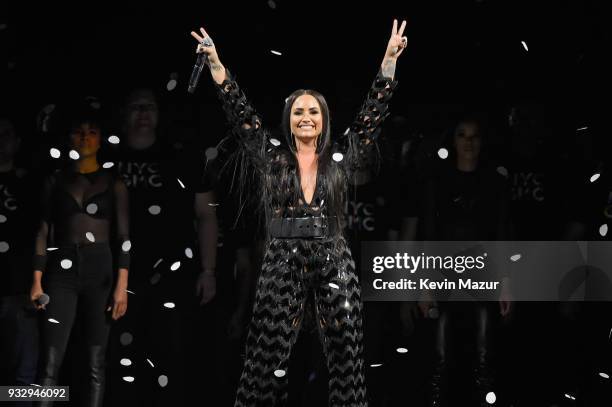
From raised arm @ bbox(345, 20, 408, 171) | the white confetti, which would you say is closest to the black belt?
raised arm @ bbox(345, 20, 408, 171)

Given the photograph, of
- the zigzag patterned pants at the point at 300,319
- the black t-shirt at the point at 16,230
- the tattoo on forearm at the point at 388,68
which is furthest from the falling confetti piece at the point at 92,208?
the tattoo on forearm at the point at 388,68

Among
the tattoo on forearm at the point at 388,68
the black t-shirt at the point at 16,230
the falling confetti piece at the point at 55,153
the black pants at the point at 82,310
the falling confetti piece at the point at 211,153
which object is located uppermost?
the tattoo on forearm at the point at 388,68

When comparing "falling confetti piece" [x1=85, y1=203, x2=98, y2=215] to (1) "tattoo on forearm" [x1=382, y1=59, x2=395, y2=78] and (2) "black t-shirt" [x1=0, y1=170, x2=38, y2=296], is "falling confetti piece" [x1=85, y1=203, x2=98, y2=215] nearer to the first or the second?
(2) "black t-shirt" [x1=0, y1=170, x2=38, y2=296]

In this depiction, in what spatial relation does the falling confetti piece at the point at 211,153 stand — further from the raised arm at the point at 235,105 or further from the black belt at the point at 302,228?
the black belt at the point at 302,228

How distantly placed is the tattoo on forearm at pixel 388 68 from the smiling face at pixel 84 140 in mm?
1510

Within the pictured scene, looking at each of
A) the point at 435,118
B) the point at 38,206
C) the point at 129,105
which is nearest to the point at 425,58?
the point at 435,118

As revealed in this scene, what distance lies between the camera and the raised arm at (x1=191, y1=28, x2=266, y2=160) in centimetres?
350

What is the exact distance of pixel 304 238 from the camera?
3.47 metres

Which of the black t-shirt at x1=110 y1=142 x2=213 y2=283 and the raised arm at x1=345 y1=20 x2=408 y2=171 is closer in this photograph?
the raised arm at x1=345 y1=20 x2=408 y2=171

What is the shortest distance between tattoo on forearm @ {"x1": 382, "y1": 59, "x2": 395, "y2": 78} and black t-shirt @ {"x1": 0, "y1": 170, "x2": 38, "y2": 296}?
1.85 m

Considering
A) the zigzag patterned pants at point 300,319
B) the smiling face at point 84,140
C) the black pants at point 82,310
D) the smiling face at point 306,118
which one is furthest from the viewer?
the smiling face at point 84,140

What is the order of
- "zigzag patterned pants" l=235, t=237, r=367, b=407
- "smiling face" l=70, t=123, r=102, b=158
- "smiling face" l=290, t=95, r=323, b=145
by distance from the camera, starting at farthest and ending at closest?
"smiling face" l=70, t=123, r=102, b=158, "smiling face" l=290, t=95, r=323, b=145, "zigzag patterned pants" l=235, t=237, r=367, b=407

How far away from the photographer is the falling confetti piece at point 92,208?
4.04m

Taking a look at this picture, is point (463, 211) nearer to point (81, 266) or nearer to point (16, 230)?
point (81, 266)
